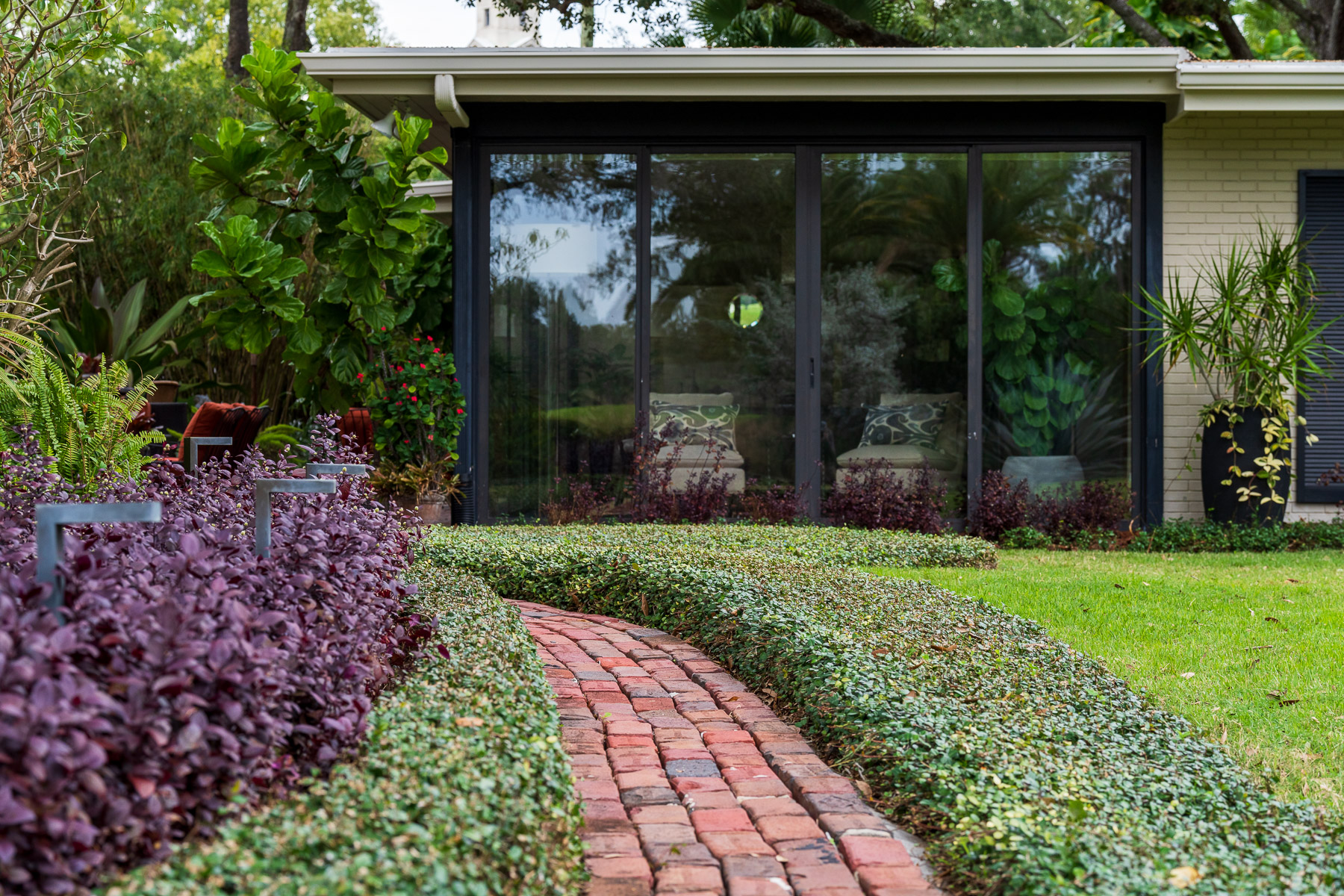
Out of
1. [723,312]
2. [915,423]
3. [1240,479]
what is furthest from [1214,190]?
[723,312]

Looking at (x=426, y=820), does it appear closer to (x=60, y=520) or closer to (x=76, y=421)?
(x=60, y=520)

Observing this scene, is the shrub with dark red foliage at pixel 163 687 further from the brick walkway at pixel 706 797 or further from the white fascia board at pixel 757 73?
the white fascia board at pixel 757 73

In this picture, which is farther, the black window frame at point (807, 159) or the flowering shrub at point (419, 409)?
the black window frame at point (807, 159)

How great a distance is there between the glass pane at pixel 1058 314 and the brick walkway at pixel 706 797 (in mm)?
4463

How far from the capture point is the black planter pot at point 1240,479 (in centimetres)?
694

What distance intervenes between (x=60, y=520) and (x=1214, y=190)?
24.9 ft

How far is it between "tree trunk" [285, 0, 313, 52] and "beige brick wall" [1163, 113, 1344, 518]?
1273 cm

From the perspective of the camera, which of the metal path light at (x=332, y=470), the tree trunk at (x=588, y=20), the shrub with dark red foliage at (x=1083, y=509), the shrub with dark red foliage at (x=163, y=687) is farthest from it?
the tree trunk at (x=588, y=20)

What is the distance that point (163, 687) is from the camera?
1.62 metres

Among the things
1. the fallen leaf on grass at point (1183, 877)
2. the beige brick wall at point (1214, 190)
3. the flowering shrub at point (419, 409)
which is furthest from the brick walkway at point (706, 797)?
the beige brick wall at point (1214, 190)

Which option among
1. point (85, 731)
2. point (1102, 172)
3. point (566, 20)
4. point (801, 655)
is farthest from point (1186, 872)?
point (566, 20)

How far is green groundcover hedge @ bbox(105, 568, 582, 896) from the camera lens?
5.00 feet

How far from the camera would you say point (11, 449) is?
346 cm

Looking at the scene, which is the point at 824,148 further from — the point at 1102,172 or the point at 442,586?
the point at 442,586
